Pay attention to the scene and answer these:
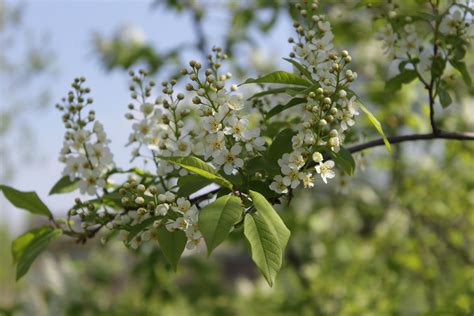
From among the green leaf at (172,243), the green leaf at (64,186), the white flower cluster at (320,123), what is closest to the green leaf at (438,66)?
the white flower cluster at (320,123)

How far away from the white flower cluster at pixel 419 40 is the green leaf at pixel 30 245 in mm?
1192

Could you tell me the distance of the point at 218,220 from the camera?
1098 millimetres

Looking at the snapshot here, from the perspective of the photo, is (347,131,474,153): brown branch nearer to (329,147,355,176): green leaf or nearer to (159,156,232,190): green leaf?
(329,147,355,176): green leaf

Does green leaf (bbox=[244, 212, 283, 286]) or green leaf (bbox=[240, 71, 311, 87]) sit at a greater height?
green leaf (bbox=[240, 71, 311, 87])

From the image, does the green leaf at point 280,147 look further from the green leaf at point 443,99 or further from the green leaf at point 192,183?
the green leaf at point 443,99

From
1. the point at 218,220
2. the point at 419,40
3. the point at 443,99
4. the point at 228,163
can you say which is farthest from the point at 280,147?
the point at 419,40

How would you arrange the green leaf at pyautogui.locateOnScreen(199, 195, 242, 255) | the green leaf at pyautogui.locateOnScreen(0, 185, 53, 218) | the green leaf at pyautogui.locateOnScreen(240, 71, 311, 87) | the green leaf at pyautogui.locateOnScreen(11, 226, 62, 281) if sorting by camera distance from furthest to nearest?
the green leaf at pyautogui.locateOnScreen(0, 185, 53, 218), the green leaf at pyautogui.locateOnScreen(11, 226, 62, 281), the green leaf at pyautogui.locateOnScreen(240, 71, 311, 87), the green leaf at pyautogui.locateOnScreen(199, 195, 242, 255)

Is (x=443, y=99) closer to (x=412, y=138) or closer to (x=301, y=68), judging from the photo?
(x=412, y=138)

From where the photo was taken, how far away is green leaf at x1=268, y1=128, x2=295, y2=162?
1.39 meters

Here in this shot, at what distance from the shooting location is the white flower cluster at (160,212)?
128 centimetres

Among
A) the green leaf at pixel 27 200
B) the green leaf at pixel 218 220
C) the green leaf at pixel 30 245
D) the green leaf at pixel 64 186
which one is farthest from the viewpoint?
the green leaf at pixel 64 186

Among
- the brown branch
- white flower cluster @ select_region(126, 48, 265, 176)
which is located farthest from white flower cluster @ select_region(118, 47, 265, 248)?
the brown branch

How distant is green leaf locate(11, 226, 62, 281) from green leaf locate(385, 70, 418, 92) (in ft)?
3.68

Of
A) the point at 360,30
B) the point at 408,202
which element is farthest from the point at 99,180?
the point at 360,30
